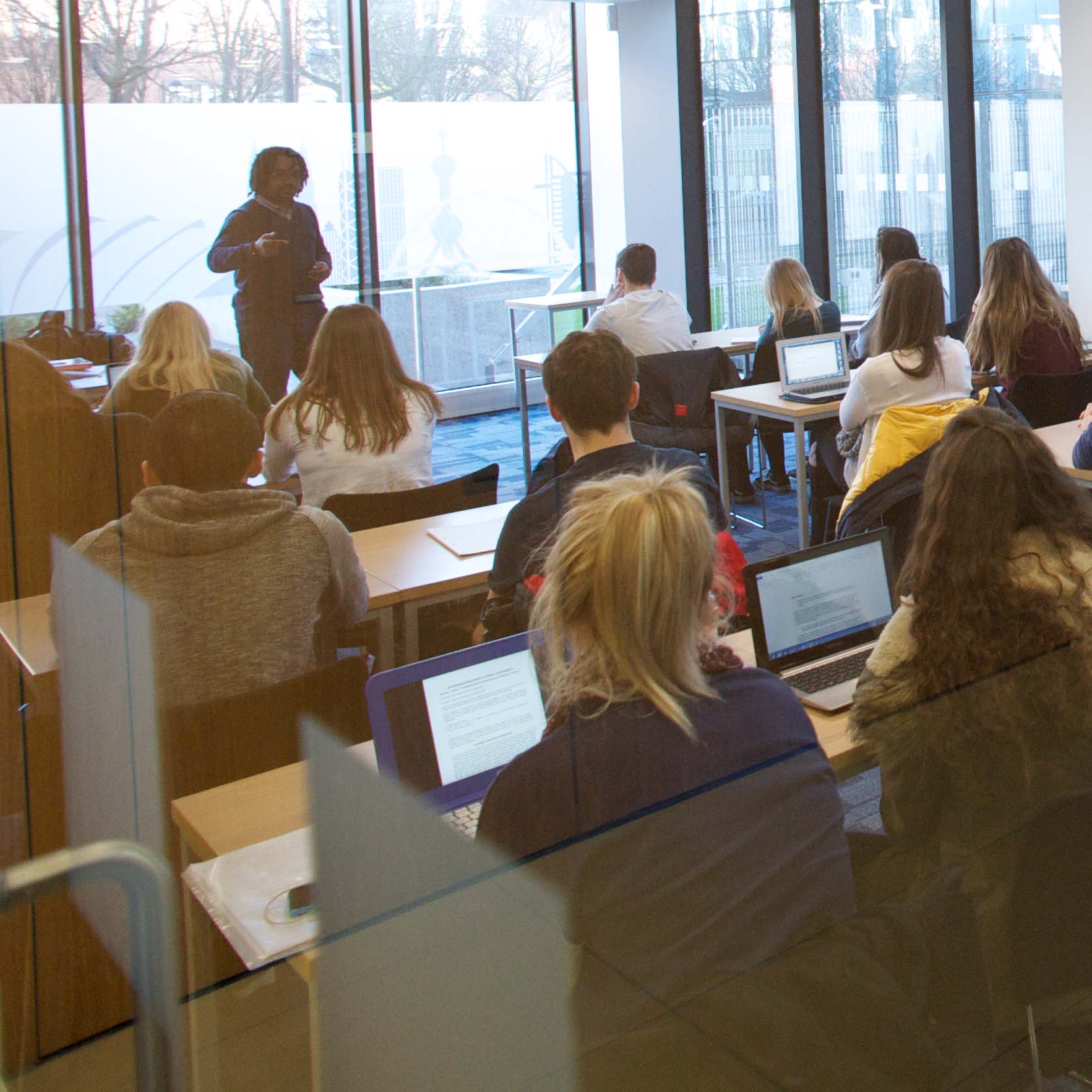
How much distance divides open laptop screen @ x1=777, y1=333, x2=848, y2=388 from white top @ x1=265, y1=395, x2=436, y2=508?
9.35 feet

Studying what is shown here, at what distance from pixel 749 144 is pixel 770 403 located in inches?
99.2

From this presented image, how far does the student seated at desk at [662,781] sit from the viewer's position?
1067 mm

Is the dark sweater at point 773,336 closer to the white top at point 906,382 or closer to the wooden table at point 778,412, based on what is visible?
the wooden table at point 778,412

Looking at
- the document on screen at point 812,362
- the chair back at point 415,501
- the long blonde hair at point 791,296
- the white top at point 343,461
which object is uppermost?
the long blonde hair at point 791,296

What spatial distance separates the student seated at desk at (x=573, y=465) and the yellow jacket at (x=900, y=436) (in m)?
1.18

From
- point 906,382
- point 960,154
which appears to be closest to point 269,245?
point 906,382

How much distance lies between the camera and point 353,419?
1.27m

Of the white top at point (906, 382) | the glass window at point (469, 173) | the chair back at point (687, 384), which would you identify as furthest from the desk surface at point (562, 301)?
the white top at point (906, 382)

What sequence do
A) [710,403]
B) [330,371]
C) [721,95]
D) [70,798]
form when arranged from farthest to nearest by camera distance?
[721,95]
[710,403]
[330,371]
[70,798]

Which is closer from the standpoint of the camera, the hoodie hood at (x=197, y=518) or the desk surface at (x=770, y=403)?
the hoodie hood at (x=197, y=518)

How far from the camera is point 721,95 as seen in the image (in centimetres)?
511

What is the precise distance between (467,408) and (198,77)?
0.38 meters

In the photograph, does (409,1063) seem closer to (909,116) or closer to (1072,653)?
(1072,653)

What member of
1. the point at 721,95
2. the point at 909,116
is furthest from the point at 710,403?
the point at 909,116
